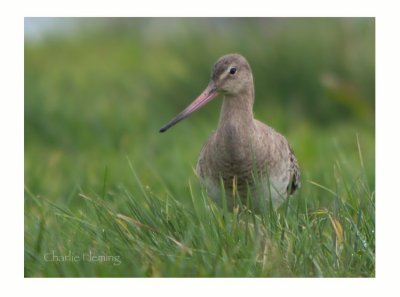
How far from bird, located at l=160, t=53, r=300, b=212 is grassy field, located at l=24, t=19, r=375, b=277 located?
0.23m

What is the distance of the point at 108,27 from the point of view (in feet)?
44.9

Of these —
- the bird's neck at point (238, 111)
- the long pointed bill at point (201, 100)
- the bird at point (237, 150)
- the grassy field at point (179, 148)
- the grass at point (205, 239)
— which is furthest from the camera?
the bird's neck at point (238, 111)

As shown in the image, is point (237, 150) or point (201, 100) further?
point (237, 150)

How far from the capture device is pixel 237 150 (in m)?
6.12

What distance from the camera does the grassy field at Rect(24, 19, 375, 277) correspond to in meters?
5.15

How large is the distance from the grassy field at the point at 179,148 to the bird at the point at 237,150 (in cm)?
23

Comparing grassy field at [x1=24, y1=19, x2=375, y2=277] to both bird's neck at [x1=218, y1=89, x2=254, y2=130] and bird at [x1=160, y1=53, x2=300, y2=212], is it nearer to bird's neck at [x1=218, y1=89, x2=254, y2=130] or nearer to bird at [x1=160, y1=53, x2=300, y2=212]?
bird at [x1=160, y1=53, x2=300, y2=212]

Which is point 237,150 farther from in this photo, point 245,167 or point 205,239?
point 205,239

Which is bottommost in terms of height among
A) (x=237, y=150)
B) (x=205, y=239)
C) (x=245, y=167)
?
(x=205, y=239)

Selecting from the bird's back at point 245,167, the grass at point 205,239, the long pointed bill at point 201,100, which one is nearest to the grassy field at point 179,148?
the grass at point 205,239

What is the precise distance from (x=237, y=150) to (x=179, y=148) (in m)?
3.45

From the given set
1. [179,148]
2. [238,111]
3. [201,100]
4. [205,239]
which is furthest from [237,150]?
[179,148]

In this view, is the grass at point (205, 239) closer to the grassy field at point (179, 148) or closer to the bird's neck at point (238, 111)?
the grassy field at point (179, 148)

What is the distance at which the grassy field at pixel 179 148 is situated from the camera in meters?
5.15
